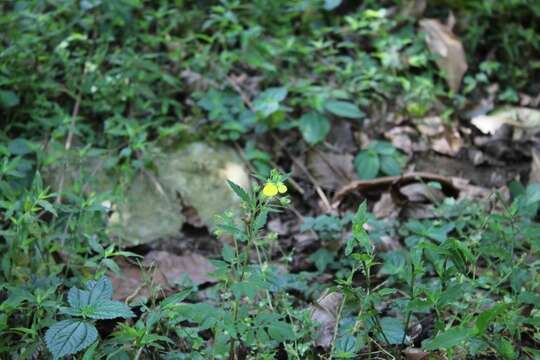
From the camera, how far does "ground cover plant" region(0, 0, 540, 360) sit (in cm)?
194

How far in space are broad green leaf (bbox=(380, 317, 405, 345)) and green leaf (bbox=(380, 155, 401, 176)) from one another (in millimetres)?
1273

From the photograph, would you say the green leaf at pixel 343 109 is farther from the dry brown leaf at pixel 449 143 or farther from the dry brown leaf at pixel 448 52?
the dry brown leaf at pixel 448 52

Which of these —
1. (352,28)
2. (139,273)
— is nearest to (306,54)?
(352,28)

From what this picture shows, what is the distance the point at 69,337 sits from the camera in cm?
173

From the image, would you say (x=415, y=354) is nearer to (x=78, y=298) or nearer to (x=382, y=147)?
(x=78, y=298)

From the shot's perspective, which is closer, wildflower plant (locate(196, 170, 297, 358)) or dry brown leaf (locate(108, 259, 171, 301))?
wildflower plant (locate(196, 170, 297, 358))

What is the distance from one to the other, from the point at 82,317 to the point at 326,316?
0.82 meters

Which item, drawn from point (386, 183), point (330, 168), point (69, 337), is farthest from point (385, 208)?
point (69, 337)

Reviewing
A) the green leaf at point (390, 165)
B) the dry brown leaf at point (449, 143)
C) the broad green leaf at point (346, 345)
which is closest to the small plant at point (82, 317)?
the broad green leaf at point (346, 345)

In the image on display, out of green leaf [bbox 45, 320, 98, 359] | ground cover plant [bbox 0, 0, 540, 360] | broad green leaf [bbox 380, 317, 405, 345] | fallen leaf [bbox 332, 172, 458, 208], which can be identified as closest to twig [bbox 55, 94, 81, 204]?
ground cover plant [bbox 0, 0, 540, 360]

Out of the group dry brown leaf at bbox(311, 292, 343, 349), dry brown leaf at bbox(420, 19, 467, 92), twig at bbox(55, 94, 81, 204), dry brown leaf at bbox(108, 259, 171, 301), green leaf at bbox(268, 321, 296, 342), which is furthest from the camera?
dry brown leaf at bbox(420, 19, 467, 92)

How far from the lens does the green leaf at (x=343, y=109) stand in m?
3.37

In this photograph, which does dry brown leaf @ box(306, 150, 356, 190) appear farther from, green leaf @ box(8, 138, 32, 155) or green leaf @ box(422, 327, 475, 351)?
green leaf @ box(422, 327, 475, 351)

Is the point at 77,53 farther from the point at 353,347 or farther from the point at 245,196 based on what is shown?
the point at 353,347
